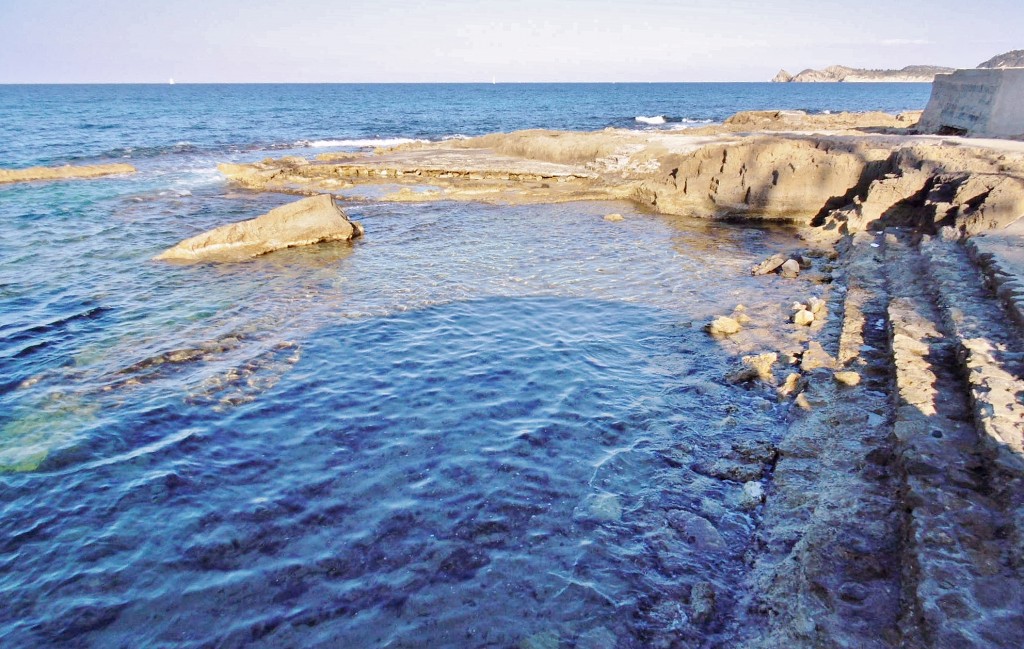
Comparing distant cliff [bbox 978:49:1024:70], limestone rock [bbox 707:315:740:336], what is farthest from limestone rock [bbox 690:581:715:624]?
distant cliff [bbox 978:49:1024:70]

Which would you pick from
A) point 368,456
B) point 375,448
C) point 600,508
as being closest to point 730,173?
point 600,508

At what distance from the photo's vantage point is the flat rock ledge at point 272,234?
16.6 metres

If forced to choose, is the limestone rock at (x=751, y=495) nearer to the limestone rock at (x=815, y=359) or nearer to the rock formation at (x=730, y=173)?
the limestone rock at (x=815, y=359)

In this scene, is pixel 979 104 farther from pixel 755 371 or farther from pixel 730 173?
pixel 755 371

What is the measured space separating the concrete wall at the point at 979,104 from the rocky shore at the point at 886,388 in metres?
2.39

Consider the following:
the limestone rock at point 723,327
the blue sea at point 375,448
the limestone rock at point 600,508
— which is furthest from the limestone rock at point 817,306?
the limestone rock at point 600,508

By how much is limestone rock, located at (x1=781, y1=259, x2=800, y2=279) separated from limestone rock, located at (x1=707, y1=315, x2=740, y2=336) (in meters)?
4.03

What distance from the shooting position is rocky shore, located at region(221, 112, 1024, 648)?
456 cm

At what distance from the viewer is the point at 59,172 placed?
92.4 feet

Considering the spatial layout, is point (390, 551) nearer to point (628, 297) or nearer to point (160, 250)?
point (628, 297)

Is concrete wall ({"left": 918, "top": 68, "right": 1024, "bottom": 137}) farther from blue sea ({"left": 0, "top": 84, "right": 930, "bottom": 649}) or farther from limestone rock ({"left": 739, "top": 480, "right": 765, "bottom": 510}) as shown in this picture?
limestone rock ({"left": 739, "top": 480, "right": 765, "bottom": 510})

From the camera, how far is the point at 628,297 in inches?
520

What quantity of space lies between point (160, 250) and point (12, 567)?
1327cm

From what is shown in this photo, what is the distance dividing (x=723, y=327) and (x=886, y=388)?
335 centimetres
